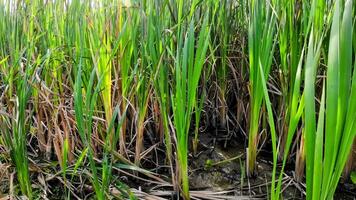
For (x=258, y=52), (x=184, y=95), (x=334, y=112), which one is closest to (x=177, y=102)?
(x=184, y=95)

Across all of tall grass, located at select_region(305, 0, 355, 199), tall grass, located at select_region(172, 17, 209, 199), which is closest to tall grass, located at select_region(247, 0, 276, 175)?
tall grass, located at select_region(172, 17, 209, 199)

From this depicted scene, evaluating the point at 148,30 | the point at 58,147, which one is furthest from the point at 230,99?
the point at 58,147

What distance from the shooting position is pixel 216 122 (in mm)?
1303

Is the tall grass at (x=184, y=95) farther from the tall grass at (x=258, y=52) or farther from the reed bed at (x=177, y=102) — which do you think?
the tall grass at (x=258, y=52)

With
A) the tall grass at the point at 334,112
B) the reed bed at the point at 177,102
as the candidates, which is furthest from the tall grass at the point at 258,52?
the tall grass at the point at 334,112

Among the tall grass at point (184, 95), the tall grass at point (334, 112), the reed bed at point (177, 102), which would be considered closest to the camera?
the tall grass at point (334, 112)

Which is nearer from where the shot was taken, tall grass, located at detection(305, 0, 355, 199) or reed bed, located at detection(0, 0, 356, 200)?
tall grass, located at detection(305, 0, 355, 199)

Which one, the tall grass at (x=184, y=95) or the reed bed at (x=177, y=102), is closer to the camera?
the reed bed at (x=177, y=102)

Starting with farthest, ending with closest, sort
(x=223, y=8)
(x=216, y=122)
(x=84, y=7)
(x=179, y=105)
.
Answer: (x=84, y=7) → (x=216, y=122) → (x=223, y=8) → (x=179, y=105)

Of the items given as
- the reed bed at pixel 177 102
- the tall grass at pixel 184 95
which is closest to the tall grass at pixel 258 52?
the reed bed at pixel 177 102

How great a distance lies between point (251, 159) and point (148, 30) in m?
0.44

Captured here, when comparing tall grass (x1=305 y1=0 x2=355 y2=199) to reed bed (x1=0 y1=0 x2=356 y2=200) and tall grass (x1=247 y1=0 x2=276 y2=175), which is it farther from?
tall grass (x1=247 y1=0 x2=276 y2=175)

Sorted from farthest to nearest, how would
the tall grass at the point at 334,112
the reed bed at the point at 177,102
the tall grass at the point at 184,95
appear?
the tall grass at the point at 184,95 < the reed bed at the point at 177,102 < the tall grass at the point at 334,112

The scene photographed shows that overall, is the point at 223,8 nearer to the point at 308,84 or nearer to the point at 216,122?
the point at 216,122
